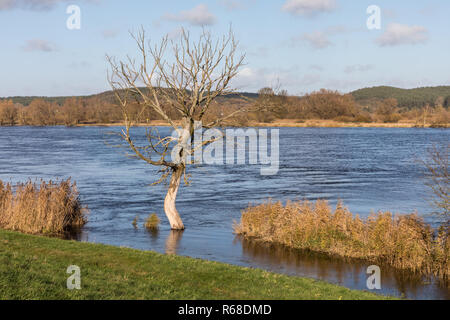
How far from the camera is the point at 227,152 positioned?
62.5 meters

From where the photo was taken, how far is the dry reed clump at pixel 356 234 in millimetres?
16062

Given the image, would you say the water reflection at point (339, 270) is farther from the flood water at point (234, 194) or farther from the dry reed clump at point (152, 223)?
the dry reed clump at point (152, 223)

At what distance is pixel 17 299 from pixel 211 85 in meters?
13.1

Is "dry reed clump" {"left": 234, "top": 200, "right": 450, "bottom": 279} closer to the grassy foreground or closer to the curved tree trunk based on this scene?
the curved tree trunk

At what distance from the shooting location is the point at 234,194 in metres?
31.1

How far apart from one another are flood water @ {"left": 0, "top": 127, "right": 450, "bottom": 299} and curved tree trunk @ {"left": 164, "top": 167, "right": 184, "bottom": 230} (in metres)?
0.54

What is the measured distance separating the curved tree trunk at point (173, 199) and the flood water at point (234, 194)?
0.54 metres

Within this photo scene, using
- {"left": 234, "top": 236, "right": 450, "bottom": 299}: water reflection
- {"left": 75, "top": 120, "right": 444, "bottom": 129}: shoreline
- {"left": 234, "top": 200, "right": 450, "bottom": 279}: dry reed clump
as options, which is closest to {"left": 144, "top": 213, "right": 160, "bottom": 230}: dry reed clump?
{"left": 234, "top": 200, "right": 450, "bottom": 279}: dry reed clump

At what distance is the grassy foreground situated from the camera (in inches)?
361

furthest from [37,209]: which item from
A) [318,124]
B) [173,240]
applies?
[318,124]

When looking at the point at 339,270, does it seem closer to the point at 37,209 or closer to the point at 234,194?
the point at 37,209

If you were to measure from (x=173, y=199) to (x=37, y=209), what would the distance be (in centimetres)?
545
